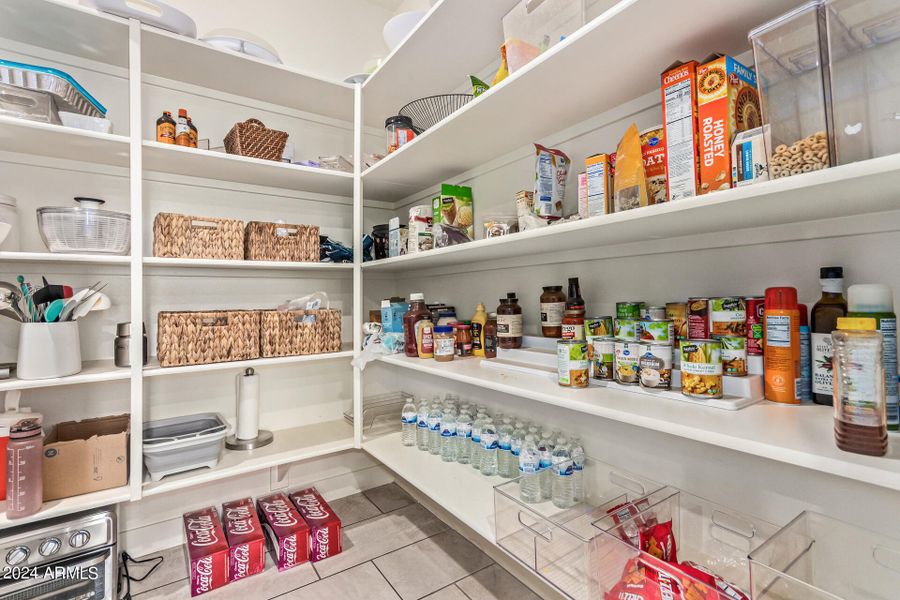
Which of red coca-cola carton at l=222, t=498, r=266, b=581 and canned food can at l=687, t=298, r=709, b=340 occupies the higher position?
canned food can at l=687, t=298, r=709, b=340

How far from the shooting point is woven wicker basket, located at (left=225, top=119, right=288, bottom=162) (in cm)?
169

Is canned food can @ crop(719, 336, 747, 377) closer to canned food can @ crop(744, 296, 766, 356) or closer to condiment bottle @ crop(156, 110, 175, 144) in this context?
canned food can @ crop(744, 296, 766, 356)

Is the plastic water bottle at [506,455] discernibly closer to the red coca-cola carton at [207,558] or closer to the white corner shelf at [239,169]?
the red coca-cola carton at [207,558]

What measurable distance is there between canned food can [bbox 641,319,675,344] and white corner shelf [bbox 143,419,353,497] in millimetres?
1460

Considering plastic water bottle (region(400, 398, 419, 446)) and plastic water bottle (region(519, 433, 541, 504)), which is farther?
plastic water bottle (region(400, 398, 419, 446))

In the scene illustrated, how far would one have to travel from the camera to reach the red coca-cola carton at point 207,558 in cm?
143

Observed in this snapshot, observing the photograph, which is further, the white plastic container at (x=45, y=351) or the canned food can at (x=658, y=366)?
the white plastic container at (x=45, y=351)

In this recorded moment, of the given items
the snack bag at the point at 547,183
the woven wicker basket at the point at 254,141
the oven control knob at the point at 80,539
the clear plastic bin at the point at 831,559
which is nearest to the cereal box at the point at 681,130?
the snack bag at the point at 547,183

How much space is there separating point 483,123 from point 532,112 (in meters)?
0.16

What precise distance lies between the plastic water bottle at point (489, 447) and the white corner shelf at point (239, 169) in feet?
4.17

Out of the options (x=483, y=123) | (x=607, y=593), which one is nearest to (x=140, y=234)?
(x=483, y=123)

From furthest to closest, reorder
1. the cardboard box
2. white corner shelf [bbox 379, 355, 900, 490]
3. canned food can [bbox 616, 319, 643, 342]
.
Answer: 1. the cardboard box
2. canned food can [bbox 616, 319, 643, 342]
3. white corner shelf [bbox 379, 355, 900, 490]

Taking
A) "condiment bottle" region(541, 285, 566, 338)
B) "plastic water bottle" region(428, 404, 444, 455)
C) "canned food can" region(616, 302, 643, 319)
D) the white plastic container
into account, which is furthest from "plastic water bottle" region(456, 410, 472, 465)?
the white plastic container

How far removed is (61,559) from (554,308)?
1731 millimetres
